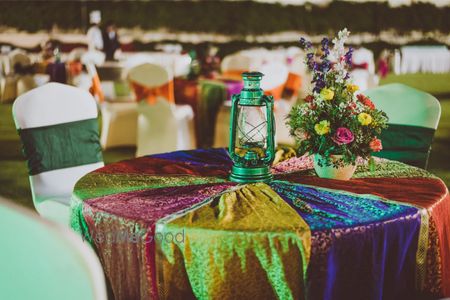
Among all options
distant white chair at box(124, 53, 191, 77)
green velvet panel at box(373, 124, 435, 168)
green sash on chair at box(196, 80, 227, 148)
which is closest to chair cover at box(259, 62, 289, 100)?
green sash on chair at box(196, 80, 227, 148)

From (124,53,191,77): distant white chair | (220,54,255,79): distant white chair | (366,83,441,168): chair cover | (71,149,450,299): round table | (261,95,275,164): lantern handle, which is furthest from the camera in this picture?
(220,54,255,79): distant white chair

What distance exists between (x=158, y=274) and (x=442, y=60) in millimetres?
18402

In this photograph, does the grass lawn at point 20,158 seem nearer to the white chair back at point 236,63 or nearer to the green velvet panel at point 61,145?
the green velvet panel at point 61,145

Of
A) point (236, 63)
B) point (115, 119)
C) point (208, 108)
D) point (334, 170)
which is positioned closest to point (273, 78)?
point (208, 108)

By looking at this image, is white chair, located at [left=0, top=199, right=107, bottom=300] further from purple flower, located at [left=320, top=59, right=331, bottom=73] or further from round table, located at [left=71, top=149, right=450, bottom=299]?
purple flower, located at [left=320, top=59, right=331, bottom=73]

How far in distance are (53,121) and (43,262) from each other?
7.46 feet

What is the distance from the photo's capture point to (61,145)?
3.22m

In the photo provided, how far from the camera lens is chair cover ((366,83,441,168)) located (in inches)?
126

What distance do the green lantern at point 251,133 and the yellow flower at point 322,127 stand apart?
0.16 m

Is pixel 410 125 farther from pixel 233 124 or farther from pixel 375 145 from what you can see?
pixel 233 124

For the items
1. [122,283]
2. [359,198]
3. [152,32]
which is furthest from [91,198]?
[152,32]

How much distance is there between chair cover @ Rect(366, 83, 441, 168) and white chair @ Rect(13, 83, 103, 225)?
61.0 inches

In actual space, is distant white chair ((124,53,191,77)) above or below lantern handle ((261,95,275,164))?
below

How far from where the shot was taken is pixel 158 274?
1.90m
